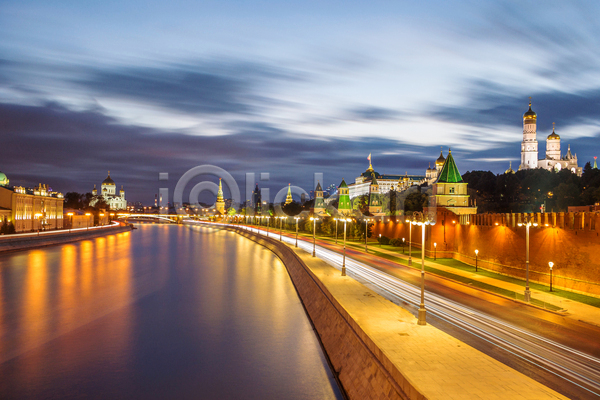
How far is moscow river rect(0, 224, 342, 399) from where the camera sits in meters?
15.7

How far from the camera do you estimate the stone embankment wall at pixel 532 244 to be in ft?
77.5

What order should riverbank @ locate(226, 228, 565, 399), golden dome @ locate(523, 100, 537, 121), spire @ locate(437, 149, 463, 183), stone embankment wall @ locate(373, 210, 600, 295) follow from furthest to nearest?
golden dome @ locate(523, 100, 537, 121), spire @ locate(437, 149, 463, 183), stone embankment wall @ locate(373, 210, 600, 295), riverbank @ locate(226, 228, 565, 399)

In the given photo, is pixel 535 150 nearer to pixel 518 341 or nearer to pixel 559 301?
pixel 559 301

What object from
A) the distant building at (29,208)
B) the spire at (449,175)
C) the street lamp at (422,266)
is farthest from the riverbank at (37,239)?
the street lamp at (422,266)

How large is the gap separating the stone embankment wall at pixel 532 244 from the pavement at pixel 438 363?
13.4 m

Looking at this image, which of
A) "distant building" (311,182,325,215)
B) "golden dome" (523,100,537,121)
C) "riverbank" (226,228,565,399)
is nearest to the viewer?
"riverbank" (226,228,565,399)

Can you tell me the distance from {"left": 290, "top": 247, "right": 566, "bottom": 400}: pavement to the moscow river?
3.06 metres

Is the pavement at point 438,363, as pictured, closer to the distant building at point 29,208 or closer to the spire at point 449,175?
the spire at point 449,175

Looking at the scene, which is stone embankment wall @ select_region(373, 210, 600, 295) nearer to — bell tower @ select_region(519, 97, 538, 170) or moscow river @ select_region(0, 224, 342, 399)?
moscow river @ select_region(0, 224, 342, 399)

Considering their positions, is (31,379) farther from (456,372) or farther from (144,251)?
(144,251)

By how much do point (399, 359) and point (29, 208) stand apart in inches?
3208

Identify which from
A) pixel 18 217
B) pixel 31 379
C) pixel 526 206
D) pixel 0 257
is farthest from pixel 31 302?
pixel 526 206

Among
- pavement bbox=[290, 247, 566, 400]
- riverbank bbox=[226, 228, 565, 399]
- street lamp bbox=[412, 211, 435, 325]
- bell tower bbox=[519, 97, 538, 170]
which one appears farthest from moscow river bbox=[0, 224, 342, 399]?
bell tower bbox=[519, 97, 538, 170]

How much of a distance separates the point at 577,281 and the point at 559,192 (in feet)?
172
